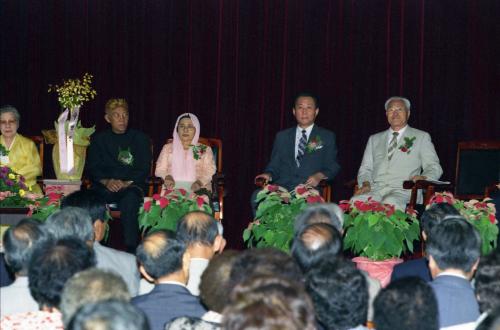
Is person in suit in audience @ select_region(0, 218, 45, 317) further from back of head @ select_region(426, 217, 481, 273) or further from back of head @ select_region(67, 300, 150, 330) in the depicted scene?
back of head @ select_region(426, 217, 481, 273)

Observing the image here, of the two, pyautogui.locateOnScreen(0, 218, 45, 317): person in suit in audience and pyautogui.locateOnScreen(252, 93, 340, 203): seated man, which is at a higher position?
pyautogui.locateOnScreen(252, 93, 340, 203): seated man

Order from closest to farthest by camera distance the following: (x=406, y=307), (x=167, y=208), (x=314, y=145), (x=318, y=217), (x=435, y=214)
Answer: (x=406, y=307)
(x=318, y=217)
(x=435, y=214)
(x=167, y=208)
(x=314, y=145)

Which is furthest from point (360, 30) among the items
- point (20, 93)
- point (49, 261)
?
point (49, 261)

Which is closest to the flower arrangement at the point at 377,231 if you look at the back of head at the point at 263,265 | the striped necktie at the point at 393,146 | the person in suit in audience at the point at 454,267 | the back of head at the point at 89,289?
the person in suit in audience at the point at 454,267

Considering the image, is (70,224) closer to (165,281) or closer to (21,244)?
(21,244)

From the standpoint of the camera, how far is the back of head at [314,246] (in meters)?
2.90

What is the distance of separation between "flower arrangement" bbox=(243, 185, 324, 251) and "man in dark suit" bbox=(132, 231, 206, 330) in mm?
1513

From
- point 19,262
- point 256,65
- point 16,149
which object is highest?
point 256,65

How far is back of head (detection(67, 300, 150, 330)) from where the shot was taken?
1822 millimetres

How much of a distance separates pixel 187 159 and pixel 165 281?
11.3 feet

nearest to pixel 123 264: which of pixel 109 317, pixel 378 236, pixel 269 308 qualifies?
pixel 378 236

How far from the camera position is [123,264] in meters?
3.54

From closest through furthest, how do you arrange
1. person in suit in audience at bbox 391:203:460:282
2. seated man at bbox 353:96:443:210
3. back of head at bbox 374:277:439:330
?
1. back of head at bbox 374:277:439:330
2. person in suit in audience at bbox 391:203:460:282
3. seated man at bbox 353:96:443:210

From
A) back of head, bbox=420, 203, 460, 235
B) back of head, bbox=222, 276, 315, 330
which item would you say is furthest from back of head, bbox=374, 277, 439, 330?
back of head, bbox=420, 203, 460, 235
